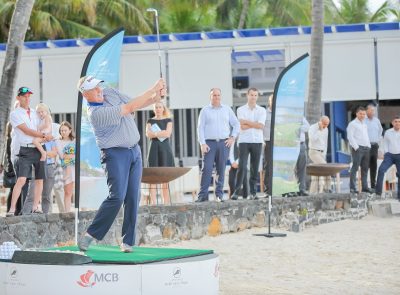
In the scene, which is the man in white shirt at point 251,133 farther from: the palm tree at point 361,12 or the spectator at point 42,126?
the palm tree at point 361,12

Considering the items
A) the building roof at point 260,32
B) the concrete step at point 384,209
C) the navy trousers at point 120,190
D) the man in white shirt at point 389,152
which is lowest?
the concrete step at point 384,209

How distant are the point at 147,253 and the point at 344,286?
87.6 inches

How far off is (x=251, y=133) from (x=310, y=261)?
10.7 ft

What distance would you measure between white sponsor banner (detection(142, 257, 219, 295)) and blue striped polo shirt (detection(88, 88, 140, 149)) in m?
1.26

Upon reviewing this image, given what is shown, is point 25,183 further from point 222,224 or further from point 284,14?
point 284,14

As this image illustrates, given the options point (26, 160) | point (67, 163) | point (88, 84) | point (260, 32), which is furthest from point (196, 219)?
point (260, 32)

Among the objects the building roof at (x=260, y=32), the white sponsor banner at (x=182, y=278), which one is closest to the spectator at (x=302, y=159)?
the building roof at (x=260, y=32)

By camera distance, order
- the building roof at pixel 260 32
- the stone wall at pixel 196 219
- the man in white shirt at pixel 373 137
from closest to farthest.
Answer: the stone wall at pixel 196 219, the man in white shirt at pixel 373 137, the building roof at pixel 260 32

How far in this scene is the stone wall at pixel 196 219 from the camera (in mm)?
9977

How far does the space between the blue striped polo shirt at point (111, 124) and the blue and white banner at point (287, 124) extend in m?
5.17

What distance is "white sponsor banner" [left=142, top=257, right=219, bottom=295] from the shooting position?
728 centimetres

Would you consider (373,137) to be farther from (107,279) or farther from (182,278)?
(107,279)

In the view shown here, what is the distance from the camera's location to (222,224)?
1320cm

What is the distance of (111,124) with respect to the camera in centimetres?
808
